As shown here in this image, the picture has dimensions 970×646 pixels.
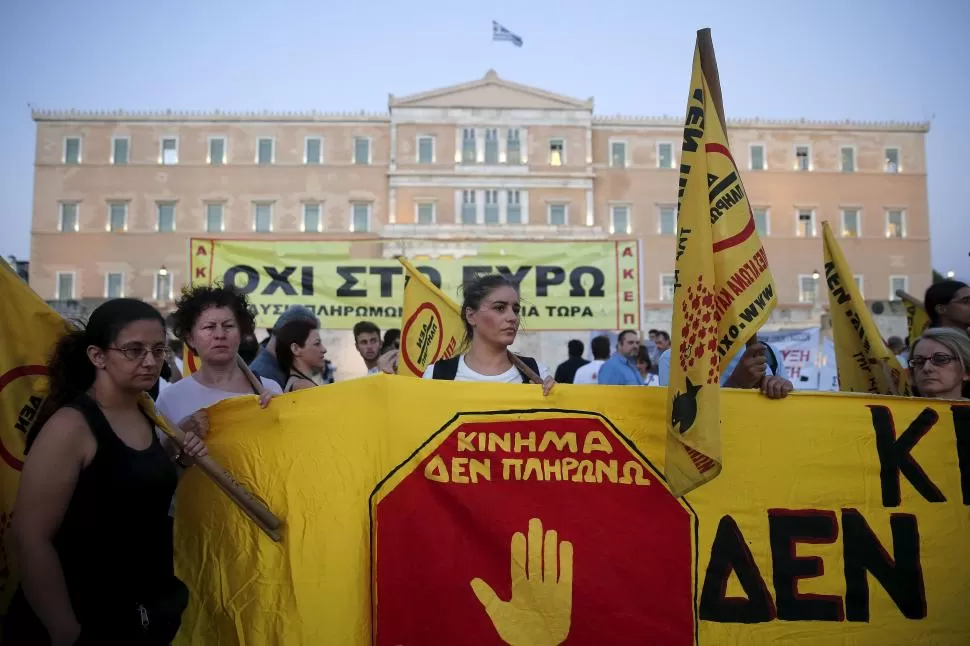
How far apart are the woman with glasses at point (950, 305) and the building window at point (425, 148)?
122ft

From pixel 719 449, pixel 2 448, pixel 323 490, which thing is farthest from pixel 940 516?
pixel 2 448

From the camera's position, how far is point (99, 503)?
2.18 metres

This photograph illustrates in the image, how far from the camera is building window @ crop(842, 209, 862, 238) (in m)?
41.9

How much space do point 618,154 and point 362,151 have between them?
1375 cm

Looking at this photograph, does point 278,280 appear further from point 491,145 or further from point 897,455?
point 491,145

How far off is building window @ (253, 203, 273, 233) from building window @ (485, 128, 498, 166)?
11791mm

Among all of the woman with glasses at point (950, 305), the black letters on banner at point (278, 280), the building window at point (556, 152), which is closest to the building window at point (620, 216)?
the building window at point (556, 152)

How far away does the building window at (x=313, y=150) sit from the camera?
40656mm

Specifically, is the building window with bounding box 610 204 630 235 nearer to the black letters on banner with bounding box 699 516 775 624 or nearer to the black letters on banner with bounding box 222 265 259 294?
the black letters on banner with bounding box 222 265 259 294

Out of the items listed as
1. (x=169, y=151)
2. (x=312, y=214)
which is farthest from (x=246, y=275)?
(x=169, y=151)

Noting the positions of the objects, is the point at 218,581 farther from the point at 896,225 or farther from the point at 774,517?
the point at 896,225

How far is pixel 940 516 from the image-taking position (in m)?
3.03

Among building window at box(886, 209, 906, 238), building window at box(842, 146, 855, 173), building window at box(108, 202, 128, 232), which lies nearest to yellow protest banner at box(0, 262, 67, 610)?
building window at box(108, 202, 128, 232)

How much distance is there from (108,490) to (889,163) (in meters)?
47.8
